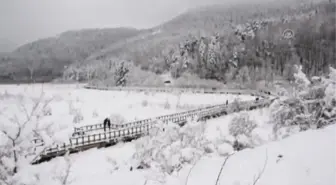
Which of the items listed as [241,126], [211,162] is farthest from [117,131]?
[211,162]

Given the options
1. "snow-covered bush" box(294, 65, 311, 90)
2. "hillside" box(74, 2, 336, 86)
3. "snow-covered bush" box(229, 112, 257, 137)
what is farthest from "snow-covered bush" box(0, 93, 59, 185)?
"hillside" box(74, 2, 336, 86)

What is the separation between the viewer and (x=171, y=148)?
736 cm

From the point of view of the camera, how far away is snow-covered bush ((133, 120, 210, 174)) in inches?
267

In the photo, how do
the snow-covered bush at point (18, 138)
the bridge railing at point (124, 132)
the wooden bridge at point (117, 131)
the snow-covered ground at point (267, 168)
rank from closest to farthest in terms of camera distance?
the snow-covered bush at point (18, 138) < the snow-covered ground at point (267, 168) < the wooden bridge at point (117, 131) < the bridge railing at point (124, 132)

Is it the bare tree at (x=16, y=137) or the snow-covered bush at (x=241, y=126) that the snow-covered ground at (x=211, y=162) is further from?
the snow-covered bush at (x=241, y=126)

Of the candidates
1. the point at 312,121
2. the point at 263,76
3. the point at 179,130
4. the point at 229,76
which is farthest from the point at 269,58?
the point at 179,130

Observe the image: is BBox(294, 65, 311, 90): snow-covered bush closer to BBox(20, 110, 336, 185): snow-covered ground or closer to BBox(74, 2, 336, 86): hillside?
BBox(20, 110, 336, 185): snow-covered ground

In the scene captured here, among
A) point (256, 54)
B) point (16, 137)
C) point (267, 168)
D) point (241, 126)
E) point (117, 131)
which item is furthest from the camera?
point (256, 54)

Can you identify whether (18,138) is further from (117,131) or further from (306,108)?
(117,131)

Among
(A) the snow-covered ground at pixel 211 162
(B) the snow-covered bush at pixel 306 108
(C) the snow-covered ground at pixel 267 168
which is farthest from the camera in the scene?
(B) the snow-covered bush at pixel 306 108

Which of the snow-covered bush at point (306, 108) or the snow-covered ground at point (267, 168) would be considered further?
the snow-covered bush at point (306, 108)

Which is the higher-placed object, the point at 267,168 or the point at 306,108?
the point at 306,108

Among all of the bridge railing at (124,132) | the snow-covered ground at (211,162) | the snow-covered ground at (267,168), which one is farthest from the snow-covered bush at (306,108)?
the bridge railing at (124,132)

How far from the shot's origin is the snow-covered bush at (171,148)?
22.3 ft
